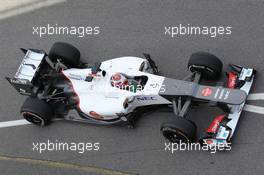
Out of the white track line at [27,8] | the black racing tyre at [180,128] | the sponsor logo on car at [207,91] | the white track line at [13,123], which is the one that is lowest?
the white track line at [13,123]

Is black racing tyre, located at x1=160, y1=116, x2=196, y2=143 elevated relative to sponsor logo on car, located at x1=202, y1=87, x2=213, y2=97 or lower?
lower

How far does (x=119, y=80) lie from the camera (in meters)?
8.28

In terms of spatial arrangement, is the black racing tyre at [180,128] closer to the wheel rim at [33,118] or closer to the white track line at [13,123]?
the wheel rim at [33,118]

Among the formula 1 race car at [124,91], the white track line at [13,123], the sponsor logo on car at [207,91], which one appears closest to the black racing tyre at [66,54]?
the formula 1 race car at [124,91]

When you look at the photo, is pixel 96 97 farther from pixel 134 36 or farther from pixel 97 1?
pixel 97 1

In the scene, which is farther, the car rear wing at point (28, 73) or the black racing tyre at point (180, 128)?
the car rear wing at point (28, 73)

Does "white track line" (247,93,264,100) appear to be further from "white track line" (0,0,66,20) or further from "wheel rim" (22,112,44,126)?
"white track line" (0,0,66,20)

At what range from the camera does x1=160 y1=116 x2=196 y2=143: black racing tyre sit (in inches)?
297

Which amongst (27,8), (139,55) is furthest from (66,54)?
(27,8)

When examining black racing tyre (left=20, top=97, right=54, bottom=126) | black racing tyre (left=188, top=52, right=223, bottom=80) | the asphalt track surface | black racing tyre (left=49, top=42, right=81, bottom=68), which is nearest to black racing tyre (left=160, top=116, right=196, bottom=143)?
the asphalt track surface

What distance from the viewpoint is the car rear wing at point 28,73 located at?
873 centimetres

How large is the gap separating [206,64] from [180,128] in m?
1.28

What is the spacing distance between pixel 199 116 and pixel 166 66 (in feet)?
4.29

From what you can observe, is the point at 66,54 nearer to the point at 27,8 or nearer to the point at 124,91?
the point at 124,91
